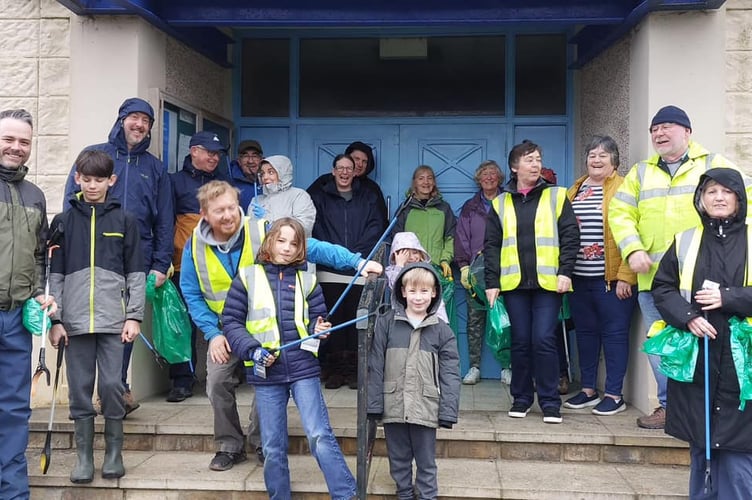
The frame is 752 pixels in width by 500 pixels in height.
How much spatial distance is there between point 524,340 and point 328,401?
144 centimetres

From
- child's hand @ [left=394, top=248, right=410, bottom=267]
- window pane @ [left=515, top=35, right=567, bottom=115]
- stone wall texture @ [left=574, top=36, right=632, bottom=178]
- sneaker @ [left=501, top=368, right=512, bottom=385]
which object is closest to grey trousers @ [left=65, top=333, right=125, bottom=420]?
child's hand @ [left=394, top=248, right=410, bottom=267]

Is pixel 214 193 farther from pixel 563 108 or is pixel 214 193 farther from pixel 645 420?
pixel 563 108

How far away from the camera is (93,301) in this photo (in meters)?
3.99

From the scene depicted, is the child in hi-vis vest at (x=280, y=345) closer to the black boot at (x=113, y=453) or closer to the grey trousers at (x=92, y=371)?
the grey trousers at (x=92, y=371)

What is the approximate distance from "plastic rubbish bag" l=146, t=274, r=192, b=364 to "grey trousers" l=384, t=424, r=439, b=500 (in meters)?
1.87

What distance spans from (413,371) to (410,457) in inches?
18.6

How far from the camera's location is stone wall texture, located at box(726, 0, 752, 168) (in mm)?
4945

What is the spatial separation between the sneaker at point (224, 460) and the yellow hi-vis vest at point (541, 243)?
196cm

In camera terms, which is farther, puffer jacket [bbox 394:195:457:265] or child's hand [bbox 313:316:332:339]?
puffer jacket [bbox 394:195:457:265]

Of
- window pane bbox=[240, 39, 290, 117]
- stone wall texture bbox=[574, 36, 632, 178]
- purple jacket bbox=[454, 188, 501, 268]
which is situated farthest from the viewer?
window pane bbox=[240, 39, 290, 117]

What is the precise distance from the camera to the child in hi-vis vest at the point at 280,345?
374 cm

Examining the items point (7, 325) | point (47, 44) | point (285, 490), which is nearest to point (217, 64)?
point (47, 44)

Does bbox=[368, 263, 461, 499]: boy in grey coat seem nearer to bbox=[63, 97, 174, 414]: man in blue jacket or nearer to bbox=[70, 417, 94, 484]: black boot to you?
bbox=[70, 417, 94, 484]: black boot

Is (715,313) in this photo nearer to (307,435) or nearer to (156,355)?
(307,435)
